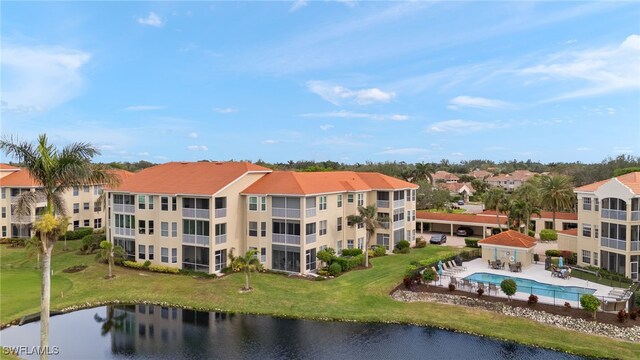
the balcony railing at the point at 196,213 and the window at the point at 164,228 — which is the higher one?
the balcony railing at the point at 196,213

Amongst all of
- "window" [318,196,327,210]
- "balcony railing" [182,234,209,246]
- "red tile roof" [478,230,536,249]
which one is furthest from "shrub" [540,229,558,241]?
"balcony railing" [182,234,209,246]

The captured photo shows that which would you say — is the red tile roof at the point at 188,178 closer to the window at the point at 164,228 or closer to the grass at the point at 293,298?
the window at the point at 164,228

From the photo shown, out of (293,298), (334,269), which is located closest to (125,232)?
(293,298)

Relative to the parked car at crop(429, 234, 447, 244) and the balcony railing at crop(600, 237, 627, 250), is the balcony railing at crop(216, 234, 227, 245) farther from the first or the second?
the balcony railing at crop(600, 237, 627, 250)

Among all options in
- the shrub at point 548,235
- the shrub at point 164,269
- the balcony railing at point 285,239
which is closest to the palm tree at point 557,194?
the shrub at point 548,235

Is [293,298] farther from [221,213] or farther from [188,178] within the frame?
[188,178]

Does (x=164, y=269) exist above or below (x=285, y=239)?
below
